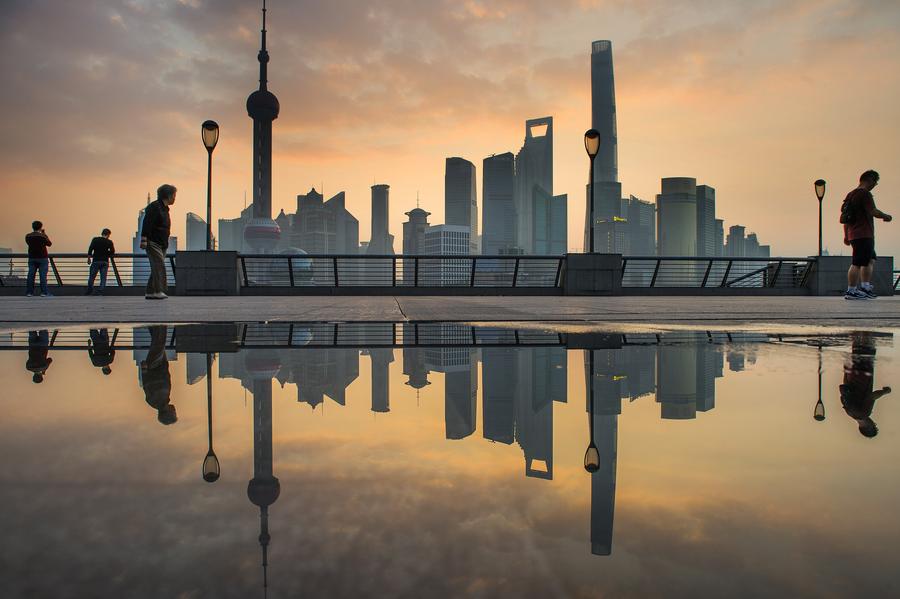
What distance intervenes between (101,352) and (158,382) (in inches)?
54.7

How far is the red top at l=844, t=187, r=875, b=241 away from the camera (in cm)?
1120

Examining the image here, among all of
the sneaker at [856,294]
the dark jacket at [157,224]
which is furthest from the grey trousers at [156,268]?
the sneaker at [856,294]

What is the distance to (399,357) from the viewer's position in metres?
3.43

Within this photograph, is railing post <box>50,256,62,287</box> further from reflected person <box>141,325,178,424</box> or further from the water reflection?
reflected person <box>141,325,178,424</box>

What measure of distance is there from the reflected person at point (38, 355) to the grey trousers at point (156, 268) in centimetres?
735

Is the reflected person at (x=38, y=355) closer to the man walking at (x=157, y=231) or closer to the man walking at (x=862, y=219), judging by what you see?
the man walking at (x=157, y=231)

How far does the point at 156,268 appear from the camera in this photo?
12.0 meters

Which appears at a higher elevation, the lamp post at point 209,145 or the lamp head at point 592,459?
the lamp post at point 209,145

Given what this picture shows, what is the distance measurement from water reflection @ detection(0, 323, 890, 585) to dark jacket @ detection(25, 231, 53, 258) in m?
14.5

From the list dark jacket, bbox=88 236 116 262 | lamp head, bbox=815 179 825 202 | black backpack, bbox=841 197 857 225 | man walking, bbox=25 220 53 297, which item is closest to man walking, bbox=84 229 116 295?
dark jacket, bbox=88 236 116 262

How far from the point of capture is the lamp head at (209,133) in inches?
698

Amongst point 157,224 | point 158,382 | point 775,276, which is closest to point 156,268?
A: point 157,224

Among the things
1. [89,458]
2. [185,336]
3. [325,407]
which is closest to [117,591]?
[89,458]

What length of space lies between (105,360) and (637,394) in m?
2.80
